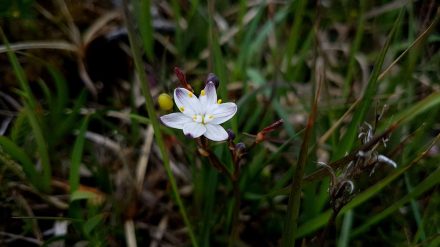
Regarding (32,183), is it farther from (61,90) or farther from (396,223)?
(396,223)

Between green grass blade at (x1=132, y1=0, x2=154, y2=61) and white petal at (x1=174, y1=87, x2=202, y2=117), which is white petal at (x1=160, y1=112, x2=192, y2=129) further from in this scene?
green grass blade at (x1=132, y1=0, x2=154, y2=61)

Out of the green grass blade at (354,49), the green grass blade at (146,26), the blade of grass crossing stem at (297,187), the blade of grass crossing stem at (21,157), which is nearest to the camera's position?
the blade of grass crossing stem at (297,187)

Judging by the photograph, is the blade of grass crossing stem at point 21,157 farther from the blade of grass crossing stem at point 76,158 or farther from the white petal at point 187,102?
the white petal at point 187,102

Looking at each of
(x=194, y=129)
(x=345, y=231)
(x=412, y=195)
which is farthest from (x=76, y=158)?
(x=412, y=195)

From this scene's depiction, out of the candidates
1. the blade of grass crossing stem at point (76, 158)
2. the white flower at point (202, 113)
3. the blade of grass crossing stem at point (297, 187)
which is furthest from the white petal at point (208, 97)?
the blade of grass crossing stem at point (76, 158)

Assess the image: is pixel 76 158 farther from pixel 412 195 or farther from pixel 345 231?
pixel 412 195

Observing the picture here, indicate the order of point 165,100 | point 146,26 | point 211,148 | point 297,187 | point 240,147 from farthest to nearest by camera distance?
point 146,26, point 211,148, point 165,100, point 240,147, point 297,187
